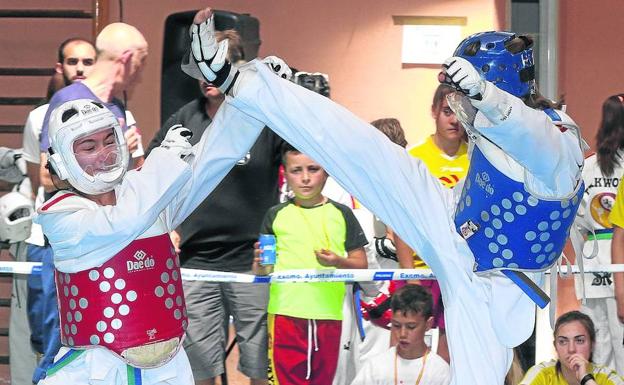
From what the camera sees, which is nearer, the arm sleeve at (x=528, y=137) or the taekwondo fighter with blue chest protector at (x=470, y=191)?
the arm sleeve at (x=528, y=137)

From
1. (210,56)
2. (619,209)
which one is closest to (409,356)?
(619,209)

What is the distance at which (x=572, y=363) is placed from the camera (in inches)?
232

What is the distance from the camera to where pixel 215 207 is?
6.10 m

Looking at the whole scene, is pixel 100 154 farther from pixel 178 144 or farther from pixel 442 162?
pixel 442 162

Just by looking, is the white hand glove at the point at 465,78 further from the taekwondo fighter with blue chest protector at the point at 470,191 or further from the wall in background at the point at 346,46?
the wall in background at the point at 346,46

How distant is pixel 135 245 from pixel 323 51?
15.9 ft

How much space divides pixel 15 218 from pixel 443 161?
222cm

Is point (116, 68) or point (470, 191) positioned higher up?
point (116, 68)

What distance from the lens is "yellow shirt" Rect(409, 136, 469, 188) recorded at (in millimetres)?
6309

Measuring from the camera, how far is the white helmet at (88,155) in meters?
4.32

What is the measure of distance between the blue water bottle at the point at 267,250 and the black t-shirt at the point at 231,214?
21 centimetres

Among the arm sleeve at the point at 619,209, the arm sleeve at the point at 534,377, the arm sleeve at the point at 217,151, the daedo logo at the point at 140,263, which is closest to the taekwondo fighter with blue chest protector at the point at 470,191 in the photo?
the arm sleeve at the point at 217,151

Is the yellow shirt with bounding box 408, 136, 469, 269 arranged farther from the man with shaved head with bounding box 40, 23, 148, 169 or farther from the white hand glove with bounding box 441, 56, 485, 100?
the white hand glove with bounding box 441, 56, 485, 100

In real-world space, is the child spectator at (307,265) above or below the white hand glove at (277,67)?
below
